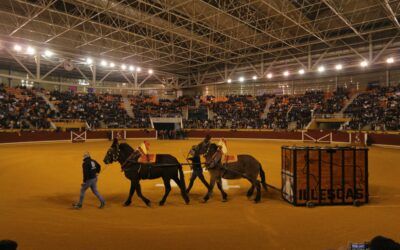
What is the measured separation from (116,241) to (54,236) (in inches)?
44.1

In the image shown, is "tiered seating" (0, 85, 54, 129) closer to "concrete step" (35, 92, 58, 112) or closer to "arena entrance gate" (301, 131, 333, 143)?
"concrete step" (35, 92, 58, 112)

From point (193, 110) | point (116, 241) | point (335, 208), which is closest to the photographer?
point (116, 241)

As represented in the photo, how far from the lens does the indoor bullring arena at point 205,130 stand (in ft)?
18.2

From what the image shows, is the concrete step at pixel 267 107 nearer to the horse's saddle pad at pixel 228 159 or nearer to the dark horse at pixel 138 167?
the horse's saddle pad at pixel 228 159

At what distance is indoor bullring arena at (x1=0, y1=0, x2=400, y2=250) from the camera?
5.55 meters

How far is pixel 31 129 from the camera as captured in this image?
27297 millimetres

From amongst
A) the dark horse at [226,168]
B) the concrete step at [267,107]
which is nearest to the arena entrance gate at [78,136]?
the concrete step at [267,107]

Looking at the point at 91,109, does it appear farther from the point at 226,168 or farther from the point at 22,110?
the point at 226,168

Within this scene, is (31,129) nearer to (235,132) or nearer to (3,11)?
(3,11)

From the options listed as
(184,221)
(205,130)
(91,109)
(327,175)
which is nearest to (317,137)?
(205,130)

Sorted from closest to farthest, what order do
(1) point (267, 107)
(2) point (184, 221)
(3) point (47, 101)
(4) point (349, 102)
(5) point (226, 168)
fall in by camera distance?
(2) point (184, 221)
(5) point (226, 168)
(4) point (349, 102)
(3) point (47, 101)
(1) point (267, 107)

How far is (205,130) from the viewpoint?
1410 inches

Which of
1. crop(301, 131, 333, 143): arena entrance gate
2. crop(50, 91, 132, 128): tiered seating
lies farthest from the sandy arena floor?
crop(50, 91, 132, 128): tiered seating

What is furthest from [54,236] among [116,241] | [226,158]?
[226,158]
